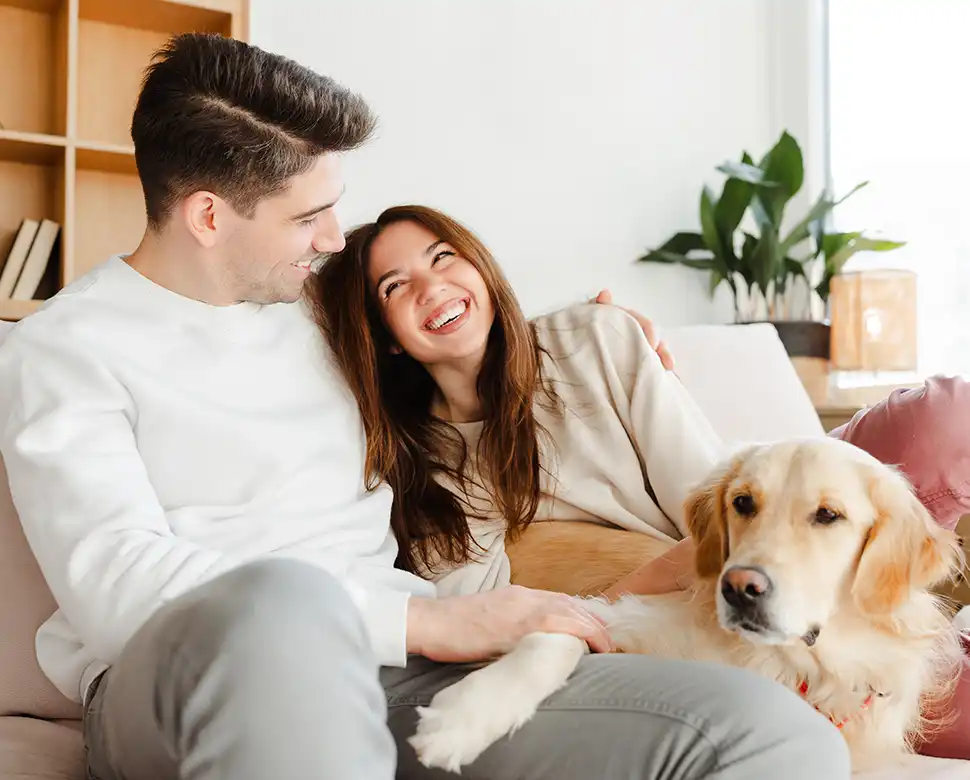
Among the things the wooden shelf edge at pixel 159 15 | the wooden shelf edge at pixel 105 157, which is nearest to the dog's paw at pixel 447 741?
the wooden shelf edge at pixel 105 157

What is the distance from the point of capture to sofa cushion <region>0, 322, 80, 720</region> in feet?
4.62

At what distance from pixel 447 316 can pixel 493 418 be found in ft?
0.65

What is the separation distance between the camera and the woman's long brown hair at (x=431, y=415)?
167cm

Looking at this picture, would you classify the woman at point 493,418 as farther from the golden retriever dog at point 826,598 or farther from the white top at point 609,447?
the golden retriever dog at point 826,598

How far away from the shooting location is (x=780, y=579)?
1205mm

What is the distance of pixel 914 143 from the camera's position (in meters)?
3.76

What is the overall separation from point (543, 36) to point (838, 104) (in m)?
1.22

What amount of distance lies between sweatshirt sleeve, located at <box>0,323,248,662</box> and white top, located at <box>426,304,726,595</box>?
59 centimetres

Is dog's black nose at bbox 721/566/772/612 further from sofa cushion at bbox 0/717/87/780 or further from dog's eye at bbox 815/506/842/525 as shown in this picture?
sofa cushion at bbox 0/717/87/780

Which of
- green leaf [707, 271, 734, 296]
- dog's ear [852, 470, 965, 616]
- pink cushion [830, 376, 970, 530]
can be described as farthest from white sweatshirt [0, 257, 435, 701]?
green leaf [707, 271, 734, 296]

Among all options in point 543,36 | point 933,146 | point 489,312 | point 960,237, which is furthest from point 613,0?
point 489,312

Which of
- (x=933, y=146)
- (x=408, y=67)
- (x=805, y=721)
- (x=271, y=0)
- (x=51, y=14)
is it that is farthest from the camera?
(x=933, y=146)

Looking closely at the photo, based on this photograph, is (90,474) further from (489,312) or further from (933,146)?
(933,146)

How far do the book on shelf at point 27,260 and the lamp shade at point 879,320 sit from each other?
247cm
